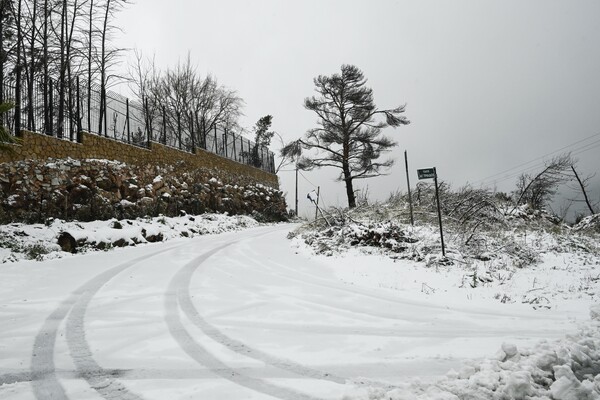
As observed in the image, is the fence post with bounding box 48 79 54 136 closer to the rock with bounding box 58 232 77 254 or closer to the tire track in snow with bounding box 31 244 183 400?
the rock with bounding box 58 232 77 254

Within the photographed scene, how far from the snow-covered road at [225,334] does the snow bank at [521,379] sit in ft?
0.96

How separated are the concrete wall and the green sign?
37.0 feet

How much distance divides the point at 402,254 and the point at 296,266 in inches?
107

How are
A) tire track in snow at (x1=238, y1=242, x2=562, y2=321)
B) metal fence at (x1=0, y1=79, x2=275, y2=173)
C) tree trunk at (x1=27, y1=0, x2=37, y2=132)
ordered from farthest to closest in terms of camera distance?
metal fence at (x1=0, y1=79, x2=275, y2=173)
tree trunk at (x1=27, y1=0, x2=37, y2=132)
tire track in snow at (x1=238, y1=242, x2=562, y2=321)

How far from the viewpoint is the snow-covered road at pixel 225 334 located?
2756 mm

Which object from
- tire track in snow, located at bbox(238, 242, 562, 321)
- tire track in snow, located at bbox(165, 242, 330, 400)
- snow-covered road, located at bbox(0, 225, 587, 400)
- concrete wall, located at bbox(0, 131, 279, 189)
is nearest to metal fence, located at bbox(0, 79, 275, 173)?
concrete wall, located at bbox(0, 131, 279, 189)

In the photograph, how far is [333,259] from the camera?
8.80 meters

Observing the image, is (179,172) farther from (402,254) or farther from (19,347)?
(19,347)

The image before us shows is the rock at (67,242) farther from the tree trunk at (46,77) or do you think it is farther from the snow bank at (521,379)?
the snow bank at (521,379)

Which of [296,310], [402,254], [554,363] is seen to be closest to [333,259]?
[402,254]

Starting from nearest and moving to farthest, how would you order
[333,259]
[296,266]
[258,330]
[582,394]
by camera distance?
[582,394]
[258,330]
[296,266]
[333,259]

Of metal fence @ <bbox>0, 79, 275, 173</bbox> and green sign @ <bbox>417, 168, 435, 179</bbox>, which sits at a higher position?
metal fence @ <bbox>0, 79, 275, 173</bbox>

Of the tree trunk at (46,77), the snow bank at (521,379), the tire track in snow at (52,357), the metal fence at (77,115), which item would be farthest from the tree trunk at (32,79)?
the snow bank at (521,379)

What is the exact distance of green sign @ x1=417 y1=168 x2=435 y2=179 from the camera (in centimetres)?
826
